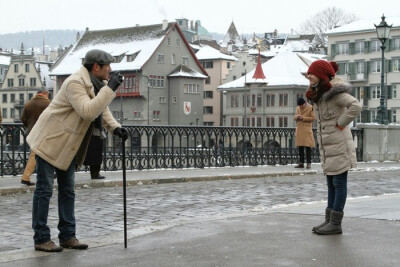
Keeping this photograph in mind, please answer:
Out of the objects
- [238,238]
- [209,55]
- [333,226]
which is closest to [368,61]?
[209,55]

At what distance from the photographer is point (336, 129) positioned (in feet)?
23.4

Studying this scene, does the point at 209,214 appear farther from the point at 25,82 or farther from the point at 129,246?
the point at 25,82

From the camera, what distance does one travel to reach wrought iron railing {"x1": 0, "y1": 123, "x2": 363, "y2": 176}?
48.2ft

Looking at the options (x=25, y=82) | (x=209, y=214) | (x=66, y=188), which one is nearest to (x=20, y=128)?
(x=209, y=214)

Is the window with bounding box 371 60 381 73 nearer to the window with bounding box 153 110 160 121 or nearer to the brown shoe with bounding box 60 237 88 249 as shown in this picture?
the window with bounding box 153 110 160 121

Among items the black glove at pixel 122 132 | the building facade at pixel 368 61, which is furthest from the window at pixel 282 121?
the black glove at pixel 122 132

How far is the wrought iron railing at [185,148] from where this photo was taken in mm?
14688

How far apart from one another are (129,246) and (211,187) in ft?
23.8

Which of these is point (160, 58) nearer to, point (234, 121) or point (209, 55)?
point (234, 121)

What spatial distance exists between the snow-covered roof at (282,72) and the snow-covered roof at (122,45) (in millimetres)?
10946

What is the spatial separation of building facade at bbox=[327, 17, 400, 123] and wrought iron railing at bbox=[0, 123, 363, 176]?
62363mm

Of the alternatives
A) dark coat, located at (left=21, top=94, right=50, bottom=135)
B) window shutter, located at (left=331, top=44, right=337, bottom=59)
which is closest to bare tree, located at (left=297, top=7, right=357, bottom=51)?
window shutter, located at (left=331, top=44, right=337, bottom=59)

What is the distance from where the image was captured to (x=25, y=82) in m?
99.9

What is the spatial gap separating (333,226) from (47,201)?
279cm
